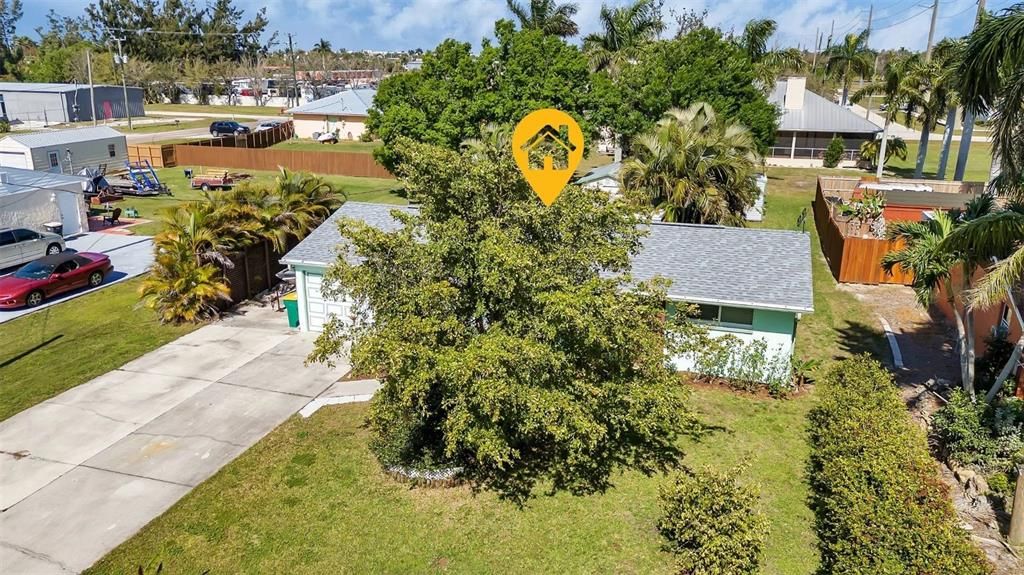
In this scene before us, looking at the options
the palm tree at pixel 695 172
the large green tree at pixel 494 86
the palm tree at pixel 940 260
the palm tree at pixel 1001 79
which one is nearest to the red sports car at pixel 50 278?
the large green tree at pixel 494 86

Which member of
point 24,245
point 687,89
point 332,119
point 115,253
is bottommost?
point 115,253

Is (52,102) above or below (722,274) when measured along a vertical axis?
above

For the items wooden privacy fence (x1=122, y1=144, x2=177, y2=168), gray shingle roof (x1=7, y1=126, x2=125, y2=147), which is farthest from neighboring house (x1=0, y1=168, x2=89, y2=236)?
wooden privacy fence (x1=122, y1=144, x2=177, y2=168)

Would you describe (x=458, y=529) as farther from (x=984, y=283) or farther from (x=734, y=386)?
(x=984, y=283)

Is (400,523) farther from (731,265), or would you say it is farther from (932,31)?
(932,31)

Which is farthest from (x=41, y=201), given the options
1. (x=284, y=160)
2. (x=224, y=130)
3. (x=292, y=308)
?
(x=224, y=130)

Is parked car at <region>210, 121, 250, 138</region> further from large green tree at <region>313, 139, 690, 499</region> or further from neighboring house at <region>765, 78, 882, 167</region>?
large green tree at <region>313, 139, 690, 499</region>
